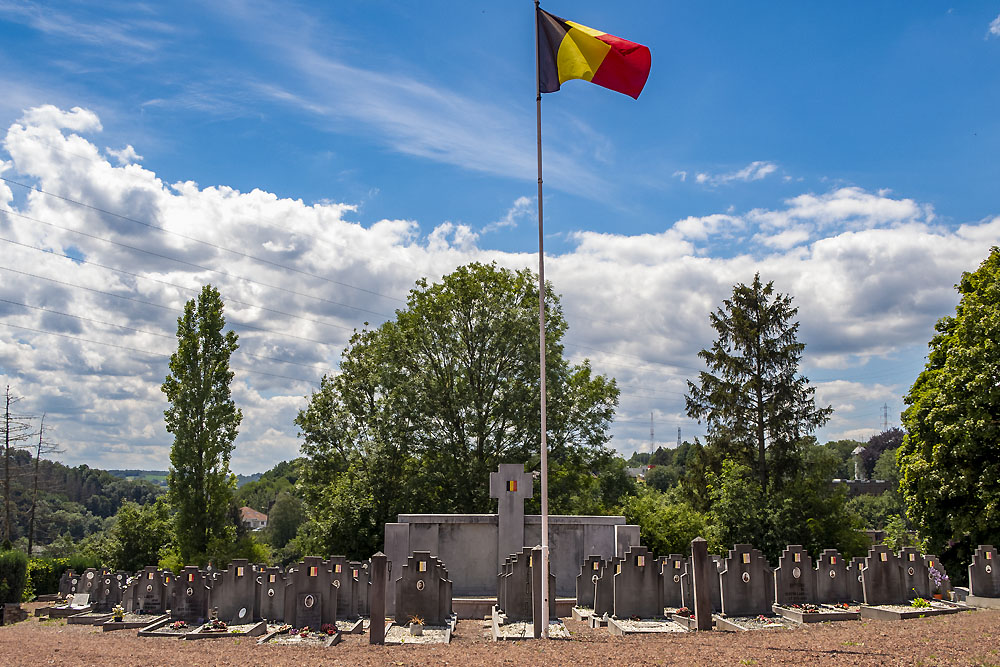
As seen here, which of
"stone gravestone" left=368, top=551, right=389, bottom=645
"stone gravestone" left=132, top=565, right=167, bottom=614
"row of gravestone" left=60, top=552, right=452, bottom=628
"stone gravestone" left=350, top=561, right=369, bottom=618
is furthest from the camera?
"stone gravestone" left=132, top=565, right=167, bottom=614

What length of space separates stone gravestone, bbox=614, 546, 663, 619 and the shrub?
17.5 m

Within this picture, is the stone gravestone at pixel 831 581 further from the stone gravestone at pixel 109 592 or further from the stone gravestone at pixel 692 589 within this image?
the stone gravestone at pixel 109 592

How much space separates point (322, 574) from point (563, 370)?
1827 centimetres

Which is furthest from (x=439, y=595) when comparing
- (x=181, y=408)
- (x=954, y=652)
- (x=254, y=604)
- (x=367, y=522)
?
(x=181, y=408)

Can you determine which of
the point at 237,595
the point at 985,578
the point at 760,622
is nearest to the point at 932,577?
the point at 985,578

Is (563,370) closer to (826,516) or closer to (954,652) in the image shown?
(826,516)

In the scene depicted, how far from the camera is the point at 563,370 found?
102 feet

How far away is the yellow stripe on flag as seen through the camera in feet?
41.0

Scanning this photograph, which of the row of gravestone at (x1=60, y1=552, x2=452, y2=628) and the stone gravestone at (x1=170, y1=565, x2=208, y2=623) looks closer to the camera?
the row of gravestone at (x1=60, y1=552, x2=452, y2=628)

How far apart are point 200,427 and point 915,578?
2345 cm

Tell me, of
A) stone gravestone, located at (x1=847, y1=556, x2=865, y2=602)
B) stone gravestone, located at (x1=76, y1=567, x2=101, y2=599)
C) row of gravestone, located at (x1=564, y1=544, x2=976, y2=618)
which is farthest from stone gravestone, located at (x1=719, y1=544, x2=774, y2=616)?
stone gravestone, located at (x1=76, y1=567, x2=101, y2=599)

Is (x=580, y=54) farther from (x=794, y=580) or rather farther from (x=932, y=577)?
(x=932, y=577)

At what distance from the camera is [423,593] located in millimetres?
14312

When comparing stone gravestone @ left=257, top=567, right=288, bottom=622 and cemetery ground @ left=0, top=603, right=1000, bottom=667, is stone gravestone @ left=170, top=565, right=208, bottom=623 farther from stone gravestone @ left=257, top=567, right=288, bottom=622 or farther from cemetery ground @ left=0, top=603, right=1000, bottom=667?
cemetery ground @ left=0, top=603, right=1000, bottom=667
